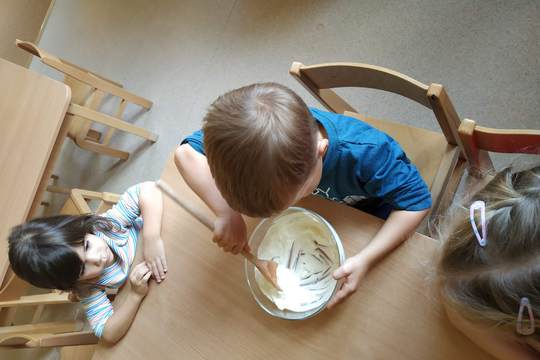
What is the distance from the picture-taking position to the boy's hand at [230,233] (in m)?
0.67

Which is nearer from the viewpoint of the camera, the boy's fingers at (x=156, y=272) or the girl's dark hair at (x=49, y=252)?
the boy's fingers at (x=156, y=272)

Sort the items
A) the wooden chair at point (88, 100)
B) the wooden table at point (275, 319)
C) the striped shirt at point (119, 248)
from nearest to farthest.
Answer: the wooden table at point (275, 319)
the striped shirt at point (119, 248)
the wooden chair at point (88, 100)

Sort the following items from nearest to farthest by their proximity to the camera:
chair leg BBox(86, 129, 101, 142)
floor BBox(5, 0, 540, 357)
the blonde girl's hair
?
the blonde girl's hair < floor BBox(5, 0, 540, 357) < chair leg BBox(86, 129, 101, 142)

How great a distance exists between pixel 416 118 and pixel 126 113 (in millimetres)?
1257

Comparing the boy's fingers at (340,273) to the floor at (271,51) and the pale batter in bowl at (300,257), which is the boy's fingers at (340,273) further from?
the floor at (271,51)

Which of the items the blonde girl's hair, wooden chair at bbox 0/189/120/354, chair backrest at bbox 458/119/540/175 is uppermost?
chair backrest at bbox 458/119/540/175

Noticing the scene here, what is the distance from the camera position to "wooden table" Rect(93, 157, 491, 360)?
1.92 ft

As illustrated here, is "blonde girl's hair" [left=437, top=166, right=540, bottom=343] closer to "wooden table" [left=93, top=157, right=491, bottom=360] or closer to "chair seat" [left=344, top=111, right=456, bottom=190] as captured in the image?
"wooden table" [left=93, top=157, right=491, bottom=360]

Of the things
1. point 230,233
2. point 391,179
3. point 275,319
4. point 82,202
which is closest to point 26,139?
point 82,202

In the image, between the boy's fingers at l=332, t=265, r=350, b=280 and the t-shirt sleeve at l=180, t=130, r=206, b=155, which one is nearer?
the boy's fingers at l=332, t=265, r=350, b=280

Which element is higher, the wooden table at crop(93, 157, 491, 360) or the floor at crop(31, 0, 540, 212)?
the floor at crop(31, 0, 540, 212)

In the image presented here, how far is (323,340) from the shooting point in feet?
2.04

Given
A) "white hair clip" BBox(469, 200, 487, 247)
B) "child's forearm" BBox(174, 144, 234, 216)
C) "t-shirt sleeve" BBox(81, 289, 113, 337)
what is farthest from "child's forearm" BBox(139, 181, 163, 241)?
"white hair clip" BBox(469, 200, 487, 247)

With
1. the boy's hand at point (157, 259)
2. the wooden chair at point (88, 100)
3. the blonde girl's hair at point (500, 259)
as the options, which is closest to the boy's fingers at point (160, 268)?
the boy's hand at point (157, 259)
